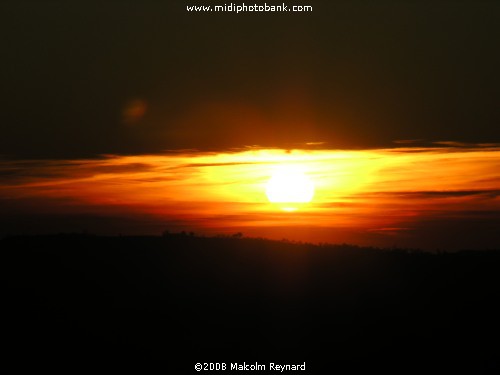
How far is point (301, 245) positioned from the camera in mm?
30984

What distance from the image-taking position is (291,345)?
2370 cm

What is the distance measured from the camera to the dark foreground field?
23078 mm

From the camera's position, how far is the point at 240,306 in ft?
83.9

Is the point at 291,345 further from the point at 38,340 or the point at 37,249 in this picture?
the point at 37,249

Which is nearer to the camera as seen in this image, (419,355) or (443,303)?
(419,355)

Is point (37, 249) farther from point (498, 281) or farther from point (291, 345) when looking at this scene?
point (498, 281)

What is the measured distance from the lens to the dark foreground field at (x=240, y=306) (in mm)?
23078

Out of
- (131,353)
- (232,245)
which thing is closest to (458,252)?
(232,245)

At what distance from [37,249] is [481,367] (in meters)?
15.7

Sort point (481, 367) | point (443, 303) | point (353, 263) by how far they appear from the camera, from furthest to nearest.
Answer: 1. point (353, 263)
2. point (443, 303)
3. point (481, 367)

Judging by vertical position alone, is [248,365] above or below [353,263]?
below

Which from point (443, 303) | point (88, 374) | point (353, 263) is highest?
→ point (353, 263)

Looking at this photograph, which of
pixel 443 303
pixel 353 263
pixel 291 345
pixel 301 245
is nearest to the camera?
pixel 291 345

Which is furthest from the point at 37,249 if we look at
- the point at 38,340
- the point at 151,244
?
the point at 38,340
